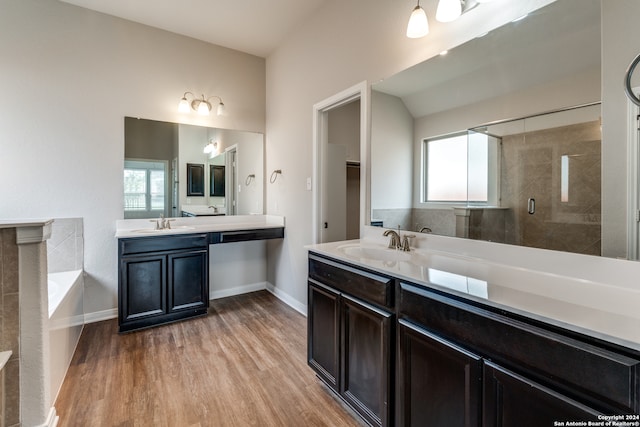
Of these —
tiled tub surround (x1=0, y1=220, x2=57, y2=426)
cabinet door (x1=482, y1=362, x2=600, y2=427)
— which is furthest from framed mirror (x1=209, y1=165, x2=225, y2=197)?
cabinet door (x1=482, y1=362, x2=600, y2=427)

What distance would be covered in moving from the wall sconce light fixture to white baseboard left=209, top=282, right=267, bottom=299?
1.71 metres

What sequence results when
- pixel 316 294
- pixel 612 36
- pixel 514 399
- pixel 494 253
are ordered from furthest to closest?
pixel 316 294 → pixel 494 253 → pixel 612 36 → pixel 514 399

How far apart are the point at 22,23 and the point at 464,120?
376 cm

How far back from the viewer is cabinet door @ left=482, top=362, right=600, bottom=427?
31.2 inches

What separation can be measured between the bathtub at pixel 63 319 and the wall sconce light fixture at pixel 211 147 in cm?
175

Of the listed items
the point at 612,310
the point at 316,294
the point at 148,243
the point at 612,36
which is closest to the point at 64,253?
the point at 148,243

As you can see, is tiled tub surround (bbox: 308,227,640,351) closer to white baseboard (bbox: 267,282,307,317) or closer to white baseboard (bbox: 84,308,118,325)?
white baseboard (bbox: 267,282,307,317)

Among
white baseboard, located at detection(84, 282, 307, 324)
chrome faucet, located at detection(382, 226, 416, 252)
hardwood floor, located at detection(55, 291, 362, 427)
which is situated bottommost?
hardwood floor, located at detection(55, 291, 362, 427)

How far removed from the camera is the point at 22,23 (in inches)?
101

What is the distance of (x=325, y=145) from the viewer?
113 inches

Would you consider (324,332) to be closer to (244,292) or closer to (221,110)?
(244,292)

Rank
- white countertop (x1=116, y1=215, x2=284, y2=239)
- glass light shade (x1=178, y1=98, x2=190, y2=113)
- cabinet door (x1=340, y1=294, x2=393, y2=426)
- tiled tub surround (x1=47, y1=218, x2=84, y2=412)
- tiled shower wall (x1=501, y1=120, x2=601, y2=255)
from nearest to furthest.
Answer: tiled shower wall (x1=501, y1=120, x2=601, y2=255)
cabinet door (x1=340, y1=294, x2=393, y2=426)
tiled tub surround (x1=47, y1=218, x2=84, y2=412)
white countertop (x1=116, y1=215, x2=284, y2=239)
glass light shade (x1=178, y1=98, x2=190, y2=113)

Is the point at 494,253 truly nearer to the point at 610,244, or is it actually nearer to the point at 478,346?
the point at 610,244

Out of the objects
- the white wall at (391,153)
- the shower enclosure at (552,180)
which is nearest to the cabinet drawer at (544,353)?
the shower enclosure at (552,180)
